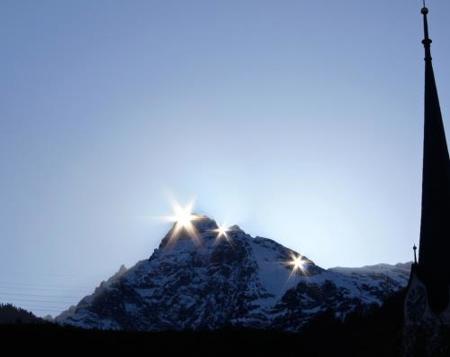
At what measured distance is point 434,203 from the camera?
1897 cm

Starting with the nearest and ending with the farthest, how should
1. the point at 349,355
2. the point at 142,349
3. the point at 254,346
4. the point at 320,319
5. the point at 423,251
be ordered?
1. the point at 423,251
2. the point at 142,349
3. the point at 254,346
4. the point at 349,355
5. the point at 320,319

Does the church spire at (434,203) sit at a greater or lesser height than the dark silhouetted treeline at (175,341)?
greater

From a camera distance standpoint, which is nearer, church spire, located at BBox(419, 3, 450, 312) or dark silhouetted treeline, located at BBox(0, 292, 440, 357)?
church spire, located at BBox(419, 3, 450, 312)

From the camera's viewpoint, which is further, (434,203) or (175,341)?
(175,341)

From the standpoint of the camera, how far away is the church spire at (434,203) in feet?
59.7

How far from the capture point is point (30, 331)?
20562 millimetres

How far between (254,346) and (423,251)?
24.8ft

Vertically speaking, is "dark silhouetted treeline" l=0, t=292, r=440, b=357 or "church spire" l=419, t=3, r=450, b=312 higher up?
"church spire" l=419, t=3, r=450, b=312

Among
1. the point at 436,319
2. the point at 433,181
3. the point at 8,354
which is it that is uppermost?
the point at 433,181

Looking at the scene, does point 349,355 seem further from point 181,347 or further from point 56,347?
point 56,347

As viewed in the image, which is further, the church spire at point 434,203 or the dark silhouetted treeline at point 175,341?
the dark silhouetted treeline at point 175,341

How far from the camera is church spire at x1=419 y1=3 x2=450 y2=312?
716 inches

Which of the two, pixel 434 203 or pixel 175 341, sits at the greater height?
pixel 434 203

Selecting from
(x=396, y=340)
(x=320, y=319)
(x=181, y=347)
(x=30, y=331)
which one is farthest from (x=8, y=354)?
(x=320, y=319)
